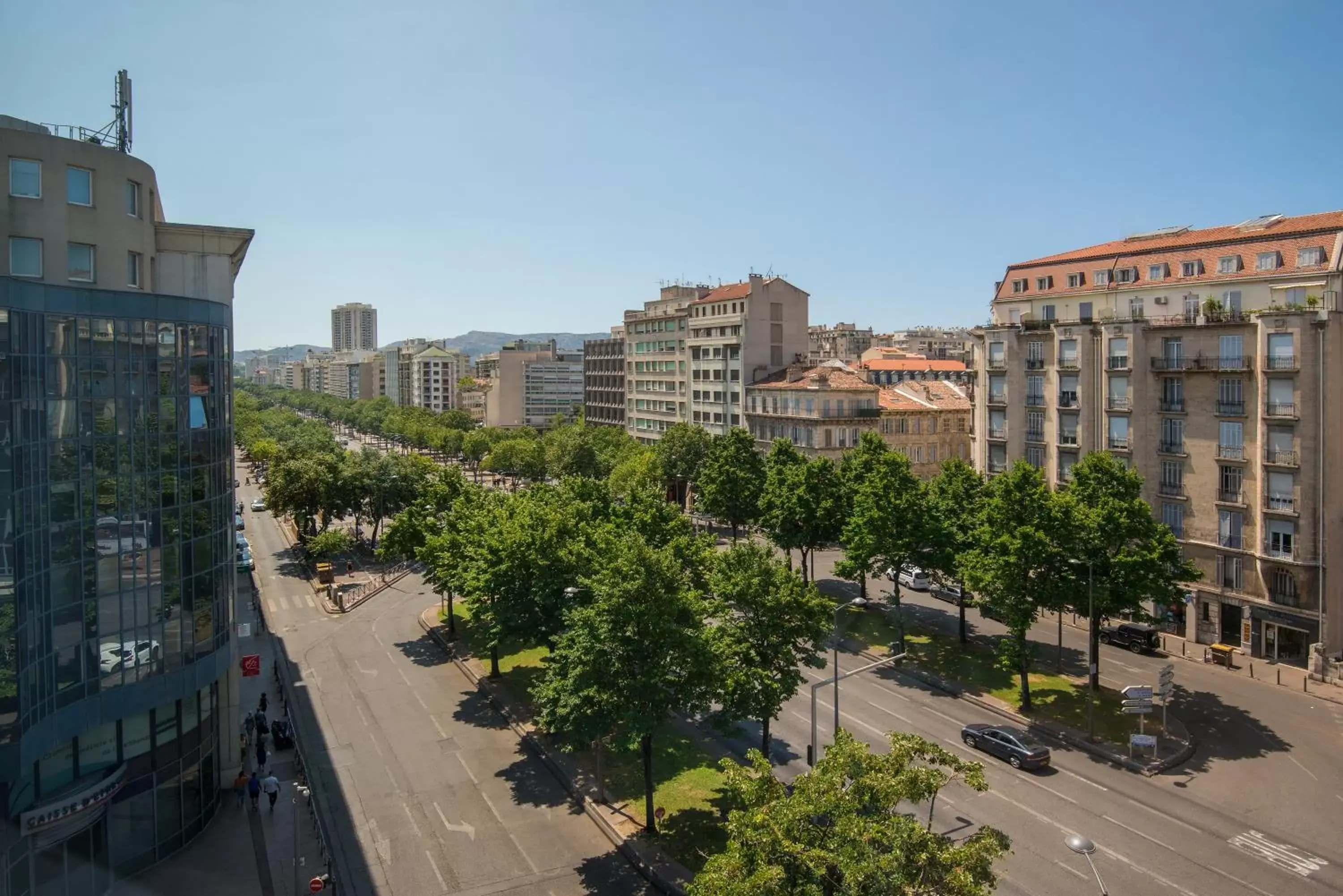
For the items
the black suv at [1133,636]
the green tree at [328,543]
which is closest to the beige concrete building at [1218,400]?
the black suv at [1133,636]

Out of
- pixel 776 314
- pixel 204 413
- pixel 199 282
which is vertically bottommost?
pixel 204 413

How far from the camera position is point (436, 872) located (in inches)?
1172

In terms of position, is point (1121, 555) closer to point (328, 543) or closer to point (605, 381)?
point (328, 543)

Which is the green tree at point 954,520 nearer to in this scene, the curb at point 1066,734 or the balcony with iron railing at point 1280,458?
the curb at point 1066,734

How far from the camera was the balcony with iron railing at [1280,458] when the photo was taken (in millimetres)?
50562

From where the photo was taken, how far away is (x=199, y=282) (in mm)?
35719

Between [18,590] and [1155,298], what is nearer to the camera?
[18,590]

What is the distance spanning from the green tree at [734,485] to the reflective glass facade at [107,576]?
47.1 metres

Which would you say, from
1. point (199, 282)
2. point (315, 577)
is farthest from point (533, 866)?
point (315, 577)

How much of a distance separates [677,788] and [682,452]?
68.4 m

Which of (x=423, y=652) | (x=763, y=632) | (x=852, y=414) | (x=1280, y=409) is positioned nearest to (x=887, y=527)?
(x=763, y=632)

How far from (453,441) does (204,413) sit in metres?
138

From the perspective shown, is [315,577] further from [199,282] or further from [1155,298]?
[1155,298]

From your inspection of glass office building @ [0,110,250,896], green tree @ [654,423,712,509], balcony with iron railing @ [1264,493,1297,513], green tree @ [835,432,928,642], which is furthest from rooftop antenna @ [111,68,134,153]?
green tree @ [654,423,712,509]
